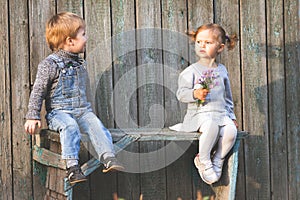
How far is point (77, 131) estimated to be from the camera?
3.88m

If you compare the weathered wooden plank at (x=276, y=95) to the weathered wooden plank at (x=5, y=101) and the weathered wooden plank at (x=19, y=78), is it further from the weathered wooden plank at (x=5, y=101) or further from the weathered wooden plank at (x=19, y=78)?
the weathered wooden plank at (x=5, y=101)

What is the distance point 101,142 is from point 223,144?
866mm

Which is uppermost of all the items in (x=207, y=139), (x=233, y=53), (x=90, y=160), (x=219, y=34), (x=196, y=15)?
(x=196, y=15)

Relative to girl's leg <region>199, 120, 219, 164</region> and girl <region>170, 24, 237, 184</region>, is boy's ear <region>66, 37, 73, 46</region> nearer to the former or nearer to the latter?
girl <region>170, 24, 237, 184</region>

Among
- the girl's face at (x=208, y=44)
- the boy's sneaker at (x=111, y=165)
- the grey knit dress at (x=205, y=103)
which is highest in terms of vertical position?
the girl's face at (x=208, y=44)

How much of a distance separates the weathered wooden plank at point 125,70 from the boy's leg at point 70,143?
75cm

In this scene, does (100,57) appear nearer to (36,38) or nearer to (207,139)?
(36,38)

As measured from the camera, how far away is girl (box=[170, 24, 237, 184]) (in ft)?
13.7

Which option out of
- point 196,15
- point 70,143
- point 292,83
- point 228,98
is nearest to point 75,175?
point 70,143

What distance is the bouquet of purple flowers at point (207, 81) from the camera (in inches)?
168

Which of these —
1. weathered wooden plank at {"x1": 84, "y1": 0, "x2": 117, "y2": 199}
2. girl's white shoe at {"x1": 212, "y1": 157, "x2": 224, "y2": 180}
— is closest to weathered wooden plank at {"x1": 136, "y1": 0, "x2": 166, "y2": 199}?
weathered wooden plank at {"x1": 84, "y1": 0, "x2": 117, "y2": 199}

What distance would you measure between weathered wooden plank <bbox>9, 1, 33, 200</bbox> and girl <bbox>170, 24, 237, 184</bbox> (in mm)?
1125

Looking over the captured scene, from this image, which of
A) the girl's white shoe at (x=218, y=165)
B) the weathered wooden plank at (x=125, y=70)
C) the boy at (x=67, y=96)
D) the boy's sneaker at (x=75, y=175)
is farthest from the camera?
the weathered wooden plank at (x=125, y=70)

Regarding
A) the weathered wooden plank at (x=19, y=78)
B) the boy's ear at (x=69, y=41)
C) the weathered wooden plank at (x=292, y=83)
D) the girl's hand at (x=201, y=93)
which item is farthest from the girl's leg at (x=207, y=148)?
the weathered wooden plank at (x=19, y=78)
